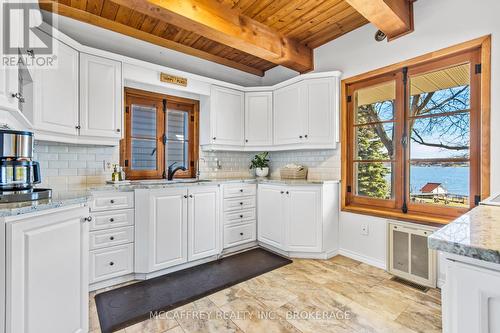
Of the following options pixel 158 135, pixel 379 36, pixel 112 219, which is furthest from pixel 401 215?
pixel 158 135

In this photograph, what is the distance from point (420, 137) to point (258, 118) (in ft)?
6.58

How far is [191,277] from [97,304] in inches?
31.7

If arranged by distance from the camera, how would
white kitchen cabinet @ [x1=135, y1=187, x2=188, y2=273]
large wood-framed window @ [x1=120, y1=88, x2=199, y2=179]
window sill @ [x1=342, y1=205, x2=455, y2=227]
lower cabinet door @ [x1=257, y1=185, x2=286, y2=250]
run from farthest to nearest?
lower cabinet door @ [x1=257, y1=185, x2=286, y2=250]
large wood-framed window @ [x1=120, y1=88, x2=199, y2=179]
white kitchen cabinet @ [x1=135, y1=187, x2=188, y2=273]
window sill @ [x1=342, y1=205, x2=455, y2=227]

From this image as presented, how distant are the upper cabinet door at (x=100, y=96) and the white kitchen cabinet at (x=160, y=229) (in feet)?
2.43

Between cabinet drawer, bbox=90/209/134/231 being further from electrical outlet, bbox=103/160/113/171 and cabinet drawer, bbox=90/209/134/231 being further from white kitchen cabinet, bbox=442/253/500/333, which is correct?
white kitchen cabinet, bbox=442/253/500/333

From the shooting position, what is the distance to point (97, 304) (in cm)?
196

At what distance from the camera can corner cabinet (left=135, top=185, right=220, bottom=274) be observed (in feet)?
7.79

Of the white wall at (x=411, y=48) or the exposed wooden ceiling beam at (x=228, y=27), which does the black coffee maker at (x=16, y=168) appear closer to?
the exposed wooden ceiling beam at (x=228, y=27)

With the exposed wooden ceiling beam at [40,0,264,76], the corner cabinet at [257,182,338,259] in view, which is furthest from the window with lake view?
the exposed wooden ceiling beam at [40,0,264,76]

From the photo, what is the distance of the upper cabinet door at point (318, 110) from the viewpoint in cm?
297

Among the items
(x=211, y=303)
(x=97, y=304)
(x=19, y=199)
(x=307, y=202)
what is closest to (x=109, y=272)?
(x=97, y=304)

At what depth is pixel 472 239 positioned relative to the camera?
67cm

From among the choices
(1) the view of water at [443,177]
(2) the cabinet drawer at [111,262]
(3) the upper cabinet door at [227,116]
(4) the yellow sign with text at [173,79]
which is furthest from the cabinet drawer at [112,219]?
(1) the view of water at [443,177]

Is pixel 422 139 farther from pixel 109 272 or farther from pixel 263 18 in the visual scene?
pixel 109 272
